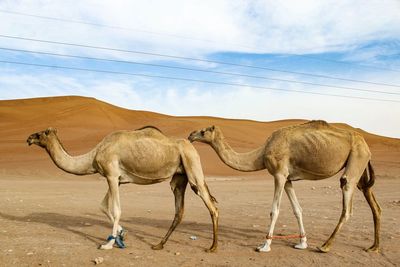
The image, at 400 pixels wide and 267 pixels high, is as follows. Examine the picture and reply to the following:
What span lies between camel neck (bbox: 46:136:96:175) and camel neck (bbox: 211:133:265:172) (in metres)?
2.71

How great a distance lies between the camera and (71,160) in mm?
10172

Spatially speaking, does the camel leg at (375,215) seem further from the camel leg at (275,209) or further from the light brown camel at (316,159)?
the camel leg at (275,209)

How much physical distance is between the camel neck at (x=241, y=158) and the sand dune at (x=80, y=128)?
2146 centimetres

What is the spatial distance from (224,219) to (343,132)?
16.8 feet

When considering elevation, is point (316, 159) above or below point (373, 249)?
above

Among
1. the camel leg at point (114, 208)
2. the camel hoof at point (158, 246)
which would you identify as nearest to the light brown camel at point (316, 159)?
the camel hoof at point (158, 246)

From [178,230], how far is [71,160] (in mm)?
3228

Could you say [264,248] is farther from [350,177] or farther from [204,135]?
[204,135]

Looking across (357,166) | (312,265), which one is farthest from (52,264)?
(357,166)

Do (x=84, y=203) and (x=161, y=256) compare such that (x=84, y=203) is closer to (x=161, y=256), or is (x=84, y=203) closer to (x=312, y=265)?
(x=161, y=256)

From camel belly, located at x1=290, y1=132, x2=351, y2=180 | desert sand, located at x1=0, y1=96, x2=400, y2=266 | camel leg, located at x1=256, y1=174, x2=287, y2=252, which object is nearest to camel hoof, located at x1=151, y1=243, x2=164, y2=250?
desert sand, located at x1=0, y1=96, x2=400, y2=266

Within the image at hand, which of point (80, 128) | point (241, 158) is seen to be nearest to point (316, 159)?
point (241, 158)

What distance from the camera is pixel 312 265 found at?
8.42m

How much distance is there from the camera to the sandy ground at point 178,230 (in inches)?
340
